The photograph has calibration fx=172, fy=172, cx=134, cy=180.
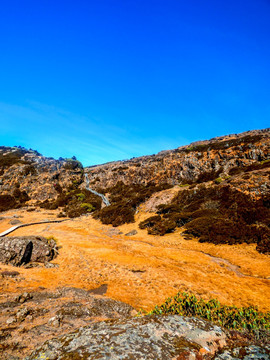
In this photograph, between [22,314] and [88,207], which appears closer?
[22,314]

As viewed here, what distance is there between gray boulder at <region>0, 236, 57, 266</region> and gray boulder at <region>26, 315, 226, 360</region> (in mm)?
12734

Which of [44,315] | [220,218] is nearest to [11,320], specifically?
[44,315]

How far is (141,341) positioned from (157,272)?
9825 millimetres

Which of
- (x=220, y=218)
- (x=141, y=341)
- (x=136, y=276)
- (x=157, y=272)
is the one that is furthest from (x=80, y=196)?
(x=141, y=341)

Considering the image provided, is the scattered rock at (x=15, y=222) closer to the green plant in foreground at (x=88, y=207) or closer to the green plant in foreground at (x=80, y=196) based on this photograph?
the green plant in foreground at (x=88, y=207)

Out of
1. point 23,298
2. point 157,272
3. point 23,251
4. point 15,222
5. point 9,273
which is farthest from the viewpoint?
point 15,222

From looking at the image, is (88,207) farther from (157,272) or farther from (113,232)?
(157,272)

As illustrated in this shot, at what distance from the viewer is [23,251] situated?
14.1 m

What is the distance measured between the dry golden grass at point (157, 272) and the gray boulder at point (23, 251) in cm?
93

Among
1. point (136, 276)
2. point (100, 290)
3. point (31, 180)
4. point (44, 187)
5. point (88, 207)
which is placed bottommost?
point (100, 290)

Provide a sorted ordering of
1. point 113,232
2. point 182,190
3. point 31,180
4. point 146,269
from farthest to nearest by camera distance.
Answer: point 31,180, point 182,190, point 113,232, point 146,269

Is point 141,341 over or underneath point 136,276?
over

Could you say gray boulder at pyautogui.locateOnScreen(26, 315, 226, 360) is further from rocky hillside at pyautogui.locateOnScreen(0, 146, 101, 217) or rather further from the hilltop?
rocky hillside at pyautogui.locateOnScreen(0, 146, 101, 217)

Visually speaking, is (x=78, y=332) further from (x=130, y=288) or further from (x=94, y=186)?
(x=94, y=186)
